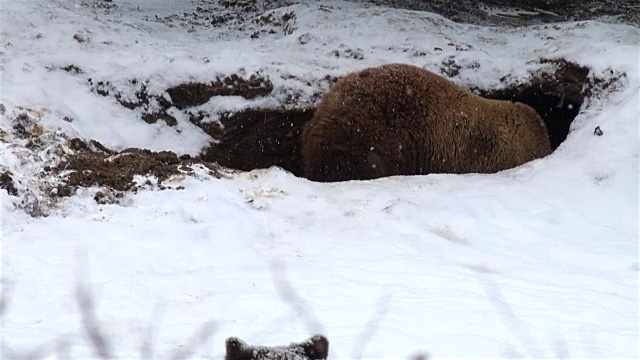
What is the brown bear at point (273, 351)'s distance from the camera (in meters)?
2.44

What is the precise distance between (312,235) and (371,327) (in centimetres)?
159

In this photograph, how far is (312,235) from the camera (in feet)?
18.0

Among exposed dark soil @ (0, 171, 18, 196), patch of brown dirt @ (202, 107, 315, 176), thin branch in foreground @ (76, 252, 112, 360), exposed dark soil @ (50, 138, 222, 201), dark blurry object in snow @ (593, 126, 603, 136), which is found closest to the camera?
thin branch in foreground @ (76, 252, 112, 360)

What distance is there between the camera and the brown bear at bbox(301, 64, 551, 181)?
7.11 meters

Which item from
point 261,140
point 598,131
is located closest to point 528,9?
point 598,131

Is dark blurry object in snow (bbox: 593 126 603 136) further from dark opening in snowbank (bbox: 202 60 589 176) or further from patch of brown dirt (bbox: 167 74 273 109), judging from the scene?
patch of brown dirt (bbox: 167 74 273 109)

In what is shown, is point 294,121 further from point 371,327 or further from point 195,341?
point 195,341

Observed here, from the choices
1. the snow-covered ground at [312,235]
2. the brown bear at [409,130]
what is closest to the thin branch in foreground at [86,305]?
the snow-covered ground at [312,235]

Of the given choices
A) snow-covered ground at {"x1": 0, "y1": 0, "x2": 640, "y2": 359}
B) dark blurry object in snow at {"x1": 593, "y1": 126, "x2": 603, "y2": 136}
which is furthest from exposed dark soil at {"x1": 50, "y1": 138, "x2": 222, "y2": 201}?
dark blurry object in snow at {"x1": 593, "y1": 126, "x2": 603, "y2": 136}

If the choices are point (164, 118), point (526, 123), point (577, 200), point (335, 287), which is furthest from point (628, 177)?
point (164, 118)

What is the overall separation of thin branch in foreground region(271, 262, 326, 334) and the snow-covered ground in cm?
2

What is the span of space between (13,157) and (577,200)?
465 centimetres

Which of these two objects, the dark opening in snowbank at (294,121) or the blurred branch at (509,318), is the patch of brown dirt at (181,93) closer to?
the dark opening in snowbank at (294,121)

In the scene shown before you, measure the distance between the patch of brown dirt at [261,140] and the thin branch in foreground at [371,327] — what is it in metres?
4.08
